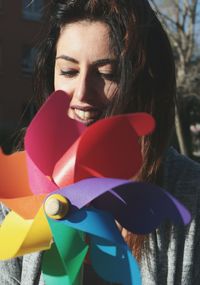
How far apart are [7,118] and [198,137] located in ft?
29.4

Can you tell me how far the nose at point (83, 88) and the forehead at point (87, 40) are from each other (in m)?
0.06

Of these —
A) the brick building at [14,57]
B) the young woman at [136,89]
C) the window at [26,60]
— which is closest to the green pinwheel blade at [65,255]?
the young woman at [136,89]

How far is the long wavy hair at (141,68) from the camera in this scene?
4.42ft

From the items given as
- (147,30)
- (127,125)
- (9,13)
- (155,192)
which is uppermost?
(147,30)

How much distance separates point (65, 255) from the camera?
3.75 feet

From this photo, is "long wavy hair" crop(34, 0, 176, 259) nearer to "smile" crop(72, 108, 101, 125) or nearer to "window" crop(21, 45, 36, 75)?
"smile" crop(72, 108, 101, 125)

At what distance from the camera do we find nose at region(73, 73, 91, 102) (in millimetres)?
1329

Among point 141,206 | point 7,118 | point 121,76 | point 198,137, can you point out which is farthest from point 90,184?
point 198,137

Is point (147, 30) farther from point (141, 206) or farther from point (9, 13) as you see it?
point (9, 13)

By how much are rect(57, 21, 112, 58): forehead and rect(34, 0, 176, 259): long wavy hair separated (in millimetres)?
18

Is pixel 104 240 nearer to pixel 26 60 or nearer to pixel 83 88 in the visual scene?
pixel 83 88

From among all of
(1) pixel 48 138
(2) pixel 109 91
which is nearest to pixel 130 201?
(1) pixel 48 138

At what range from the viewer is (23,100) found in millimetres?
18453

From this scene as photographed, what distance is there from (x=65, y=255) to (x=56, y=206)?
123 millimetres
